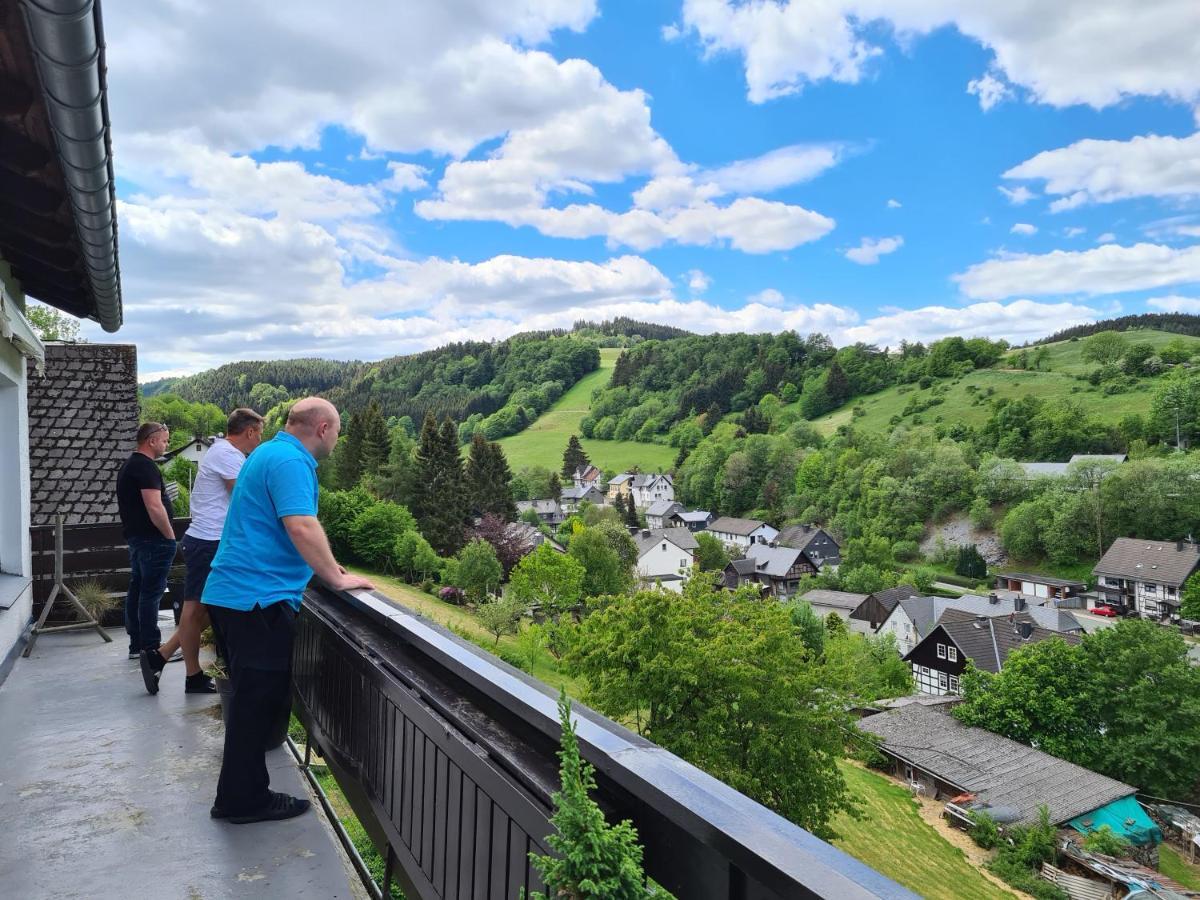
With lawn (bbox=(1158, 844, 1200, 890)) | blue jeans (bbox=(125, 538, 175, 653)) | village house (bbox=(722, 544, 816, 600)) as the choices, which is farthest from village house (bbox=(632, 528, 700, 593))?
blue jeans (bbox=(125, 538, 175, 653))

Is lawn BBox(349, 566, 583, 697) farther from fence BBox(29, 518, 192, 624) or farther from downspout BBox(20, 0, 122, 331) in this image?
downspout BBox(20, 0, 122, 331)

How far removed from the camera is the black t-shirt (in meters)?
4.97

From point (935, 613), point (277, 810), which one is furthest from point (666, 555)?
point (277, 810)

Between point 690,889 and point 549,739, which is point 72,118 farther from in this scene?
point 690,889

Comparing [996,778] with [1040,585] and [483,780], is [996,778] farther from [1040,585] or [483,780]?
[1040,585]

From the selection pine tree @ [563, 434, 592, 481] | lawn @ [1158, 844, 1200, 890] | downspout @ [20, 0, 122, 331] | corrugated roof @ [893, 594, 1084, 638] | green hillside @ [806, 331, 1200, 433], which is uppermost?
green hillside @ [806, 331, 1200, 433]

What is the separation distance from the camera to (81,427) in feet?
25.7

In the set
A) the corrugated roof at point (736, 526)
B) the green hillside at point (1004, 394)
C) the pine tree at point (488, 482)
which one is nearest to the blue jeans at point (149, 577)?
the pine tree at point (488, 482)

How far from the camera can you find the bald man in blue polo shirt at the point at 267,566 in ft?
9.22

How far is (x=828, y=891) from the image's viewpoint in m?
0.91

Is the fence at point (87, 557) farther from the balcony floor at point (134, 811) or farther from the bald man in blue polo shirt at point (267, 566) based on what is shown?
the bald man in blue polo shirt at point (267, 566)

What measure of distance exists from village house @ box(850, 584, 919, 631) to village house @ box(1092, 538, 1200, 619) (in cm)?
1388

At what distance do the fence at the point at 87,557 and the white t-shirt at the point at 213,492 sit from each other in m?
2.70

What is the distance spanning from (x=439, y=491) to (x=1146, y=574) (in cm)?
4358
